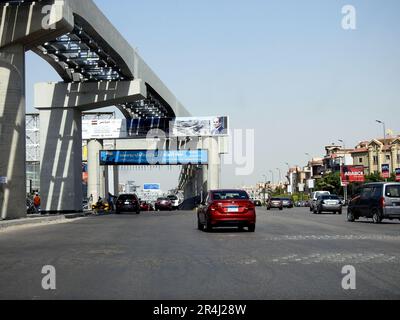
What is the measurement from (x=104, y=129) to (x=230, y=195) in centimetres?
5020

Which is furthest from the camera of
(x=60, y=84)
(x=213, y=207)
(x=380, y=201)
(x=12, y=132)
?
(x=60, y=84)

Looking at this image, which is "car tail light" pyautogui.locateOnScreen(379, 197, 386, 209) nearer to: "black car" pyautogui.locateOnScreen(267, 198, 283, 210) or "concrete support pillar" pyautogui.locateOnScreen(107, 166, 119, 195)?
"black car" pyautogui.locateOnScreen(267, 198, 283, 210)

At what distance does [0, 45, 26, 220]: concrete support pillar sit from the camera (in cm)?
3231

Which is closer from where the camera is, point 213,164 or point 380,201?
point 380,201

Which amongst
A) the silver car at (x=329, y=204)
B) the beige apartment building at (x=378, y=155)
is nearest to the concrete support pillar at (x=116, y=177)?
the silver car at (x=329, y=204)

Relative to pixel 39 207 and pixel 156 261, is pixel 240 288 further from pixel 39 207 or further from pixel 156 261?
pixel 39 207

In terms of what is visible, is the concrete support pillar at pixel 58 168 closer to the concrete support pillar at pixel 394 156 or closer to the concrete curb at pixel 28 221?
the concrete curb at pixel 28 221

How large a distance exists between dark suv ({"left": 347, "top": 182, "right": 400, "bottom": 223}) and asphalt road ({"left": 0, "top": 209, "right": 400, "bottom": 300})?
1087cm

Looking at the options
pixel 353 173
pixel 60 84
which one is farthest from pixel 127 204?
pixel 353 173

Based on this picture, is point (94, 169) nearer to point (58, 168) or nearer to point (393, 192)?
point (58, 168)

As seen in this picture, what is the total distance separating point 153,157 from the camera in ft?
Answer: 253

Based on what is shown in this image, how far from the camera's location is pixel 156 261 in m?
13.2

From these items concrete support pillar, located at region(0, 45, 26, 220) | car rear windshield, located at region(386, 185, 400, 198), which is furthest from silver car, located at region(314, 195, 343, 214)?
concrete support pillar, located at region(0, 45, 26, 220)
